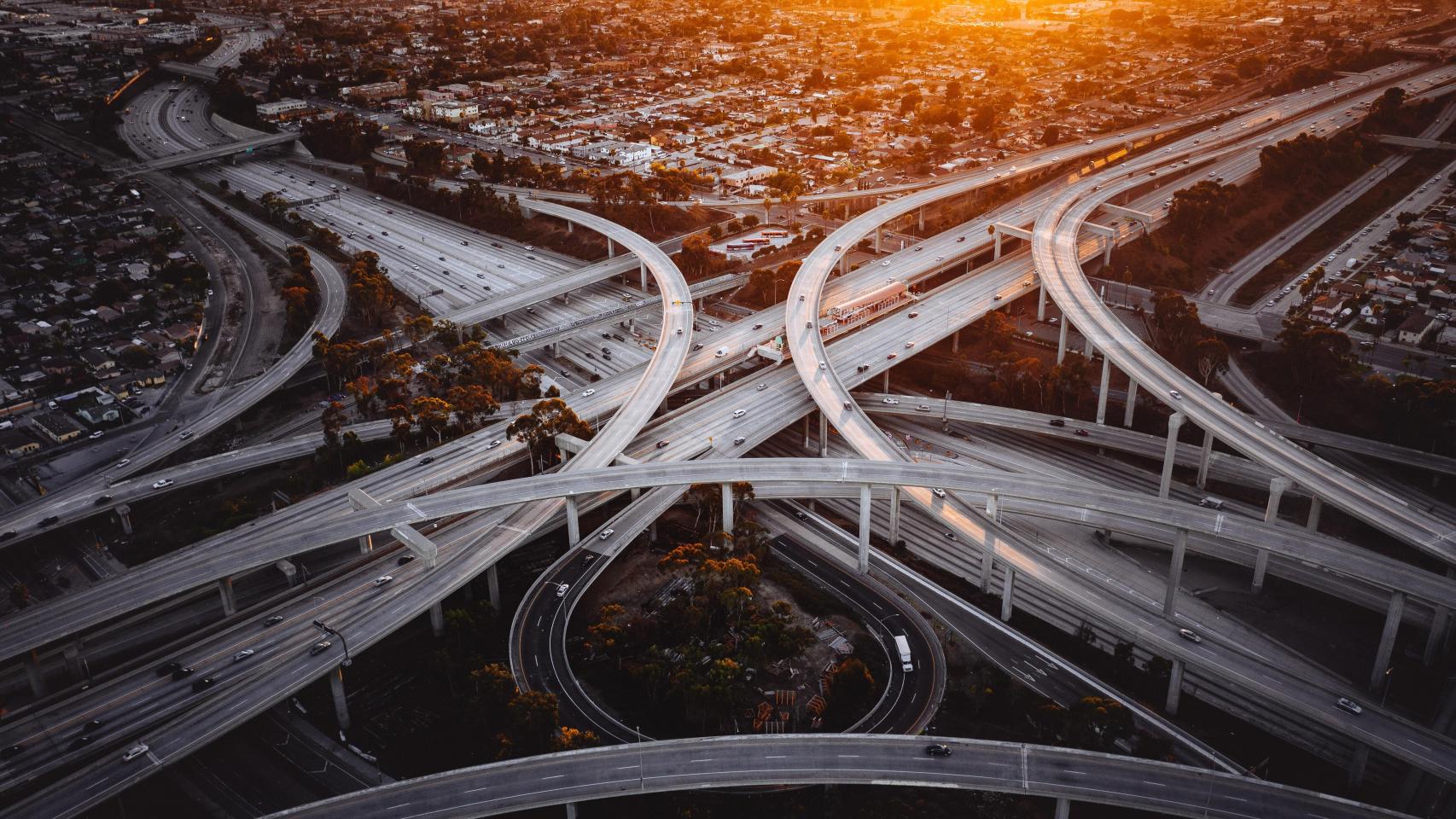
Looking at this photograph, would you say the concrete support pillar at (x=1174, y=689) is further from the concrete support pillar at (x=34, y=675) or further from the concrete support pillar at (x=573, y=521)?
the concrete support pillar at (x=34, y=675)

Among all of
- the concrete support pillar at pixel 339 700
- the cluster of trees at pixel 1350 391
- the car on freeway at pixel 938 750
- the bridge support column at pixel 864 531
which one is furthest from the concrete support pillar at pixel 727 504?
the cluster of trees at pixel 1350 391

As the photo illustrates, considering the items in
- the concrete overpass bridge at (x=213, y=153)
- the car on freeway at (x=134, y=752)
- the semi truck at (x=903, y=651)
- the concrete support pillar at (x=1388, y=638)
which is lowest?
the semi truck at (x=903, y=651)

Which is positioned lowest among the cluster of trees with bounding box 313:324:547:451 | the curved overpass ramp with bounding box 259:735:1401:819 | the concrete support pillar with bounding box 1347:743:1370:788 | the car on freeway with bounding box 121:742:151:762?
the concrete support pillar with bounding box 1347:743:1370:788

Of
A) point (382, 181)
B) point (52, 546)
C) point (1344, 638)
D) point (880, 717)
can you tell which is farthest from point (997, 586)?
point (382, 181)

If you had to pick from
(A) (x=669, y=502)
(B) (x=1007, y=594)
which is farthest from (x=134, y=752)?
(B) (x=1007, y=594)

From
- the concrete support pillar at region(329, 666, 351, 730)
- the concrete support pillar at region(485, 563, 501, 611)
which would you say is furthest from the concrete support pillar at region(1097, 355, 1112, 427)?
the concrete support pillar at region(329, 666, 351, 730)

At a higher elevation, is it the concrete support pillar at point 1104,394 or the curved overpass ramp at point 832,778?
the concrete support pillar at point 1104,394

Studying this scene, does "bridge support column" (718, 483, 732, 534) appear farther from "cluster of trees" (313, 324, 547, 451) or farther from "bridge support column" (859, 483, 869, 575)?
"cluster of trees" (313, 324, 547, 451)
